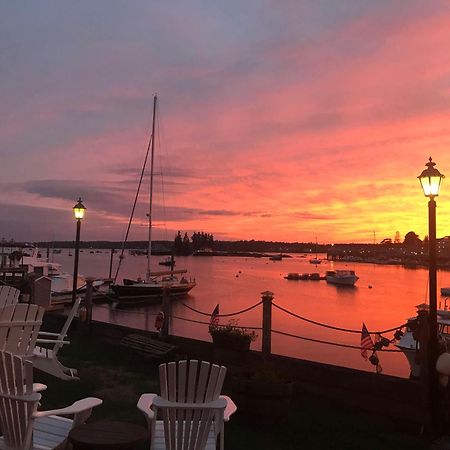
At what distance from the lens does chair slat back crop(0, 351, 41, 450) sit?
3.56 m

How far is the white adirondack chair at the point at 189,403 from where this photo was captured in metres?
3.64

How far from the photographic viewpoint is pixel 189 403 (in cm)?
366

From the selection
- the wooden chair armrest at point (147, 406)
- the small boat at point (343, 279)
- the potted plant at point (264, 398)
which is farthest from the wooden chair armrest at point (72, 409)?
the small boat at point (343, 279)

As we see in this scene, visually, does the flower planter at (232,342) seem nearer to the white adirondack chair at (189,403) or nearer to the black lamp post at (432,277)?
the black lamp post at (432,277)

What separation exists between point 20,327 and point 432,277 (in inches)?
218

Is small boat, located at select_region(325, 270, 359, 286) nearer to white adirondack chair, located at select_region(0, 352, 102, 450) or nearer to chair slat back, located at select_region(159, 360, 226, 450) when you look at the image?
chair slat back, located at select_region(159, 360, 226, 450)

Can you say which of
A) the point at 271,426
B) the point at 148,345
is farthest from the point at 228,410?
the point at 148,345

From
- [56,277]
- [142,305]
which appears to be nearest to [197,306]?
[142,305]

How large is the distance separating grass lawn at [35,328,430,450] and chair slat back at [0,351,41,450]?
2.38 metres

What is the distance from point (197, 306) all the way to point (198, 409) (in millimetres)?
47201

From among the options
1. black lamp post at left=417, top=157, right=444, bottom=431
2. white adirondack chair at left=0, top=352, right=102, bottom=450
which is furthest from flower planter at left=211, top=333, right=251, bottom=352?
white adirondack chair at left=0, top=352, right=102, bottom=450

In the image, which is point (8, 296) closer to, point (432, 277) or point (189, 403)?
point (189, 403)

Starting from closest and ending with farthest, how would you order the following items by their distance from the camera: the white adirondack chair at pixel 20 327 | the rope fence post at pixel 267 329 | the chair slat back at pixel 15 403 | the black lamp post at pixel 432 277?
1. the chair slat back at pixel 15 403
2. the white adirondack chair at pixel 20 327
3. the black lamp post at pixel 432 277
4. the rope fence post at pixel 267 329

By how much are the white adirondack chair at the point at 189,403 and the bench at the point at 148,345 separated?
5613mm
